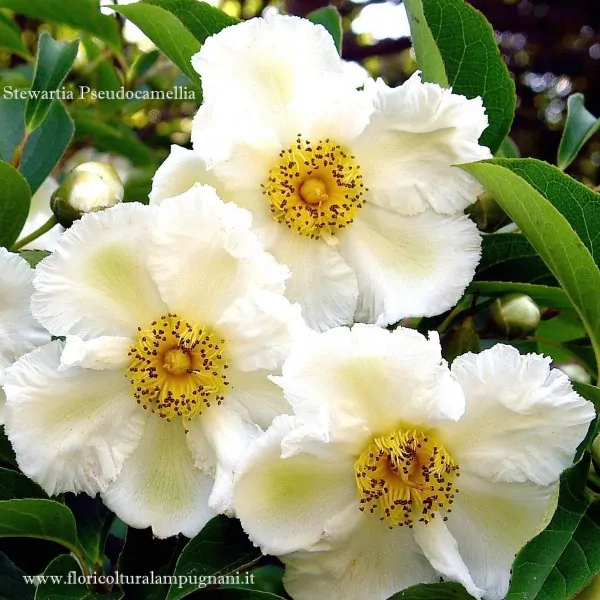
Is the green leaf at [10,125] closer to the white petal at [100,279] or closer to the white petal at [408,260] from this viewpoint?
the white petal at [100,279]

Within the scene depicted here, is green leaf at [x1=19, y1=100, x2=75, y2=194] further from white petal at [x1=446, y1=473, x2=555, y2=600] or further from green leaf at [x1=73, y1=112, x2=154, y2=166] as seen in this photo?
white petal at [x1=446, y1=473, x2=555, y2=600]

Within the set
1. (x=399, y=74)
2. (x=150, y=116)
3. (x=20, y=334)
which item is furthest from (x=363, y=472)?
(x=399, y=74)

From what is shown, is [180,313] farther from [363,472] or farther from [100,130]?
[100,130]

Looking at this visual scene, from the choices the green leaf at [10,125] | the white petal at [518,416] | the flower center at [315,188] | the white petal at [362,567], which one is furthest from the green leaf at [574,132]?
the green leaf at [10,125]

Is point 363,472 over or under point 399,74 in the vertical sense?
over

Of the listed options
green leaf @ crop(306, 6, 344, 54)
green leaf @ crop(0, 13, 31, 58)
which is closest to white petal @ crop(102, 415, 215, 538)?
green leaf @ crop(306, 6, 344, 54)

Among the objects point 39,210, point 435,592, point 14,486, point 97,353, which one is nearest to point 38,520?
point 14,486

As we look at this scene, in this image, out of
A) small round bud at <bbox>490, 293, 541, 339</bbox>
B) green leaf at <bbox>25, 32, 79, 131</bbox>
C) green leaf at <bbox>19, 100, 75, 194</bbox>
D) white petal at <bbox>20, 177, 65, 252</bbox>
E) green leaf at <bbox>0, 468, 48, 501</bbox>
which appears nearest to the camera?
green leaf at <bbox>0, 468, 48, 501</bbox>
